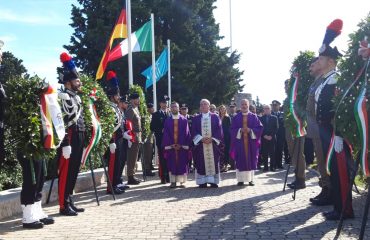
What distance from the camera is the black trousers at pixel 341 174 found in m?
6.10

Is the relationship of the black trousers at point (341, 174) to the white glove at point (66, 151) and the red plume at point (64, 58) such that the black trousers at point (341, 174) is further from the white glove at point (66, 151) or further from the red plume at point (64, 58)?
the red plume at point (64, 58)

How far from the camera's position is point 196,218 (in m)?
6.53

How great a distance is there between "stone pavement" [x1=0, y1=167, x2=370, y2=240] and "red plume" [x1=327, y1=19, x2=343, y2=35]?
8.78 feet

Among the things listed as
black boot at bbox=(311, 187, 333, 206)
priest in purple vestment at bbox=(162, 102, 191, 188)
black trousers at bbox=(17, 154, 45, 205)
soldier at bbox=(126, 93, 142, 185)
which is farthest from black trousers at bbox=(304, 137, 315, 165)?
black trousers at bbox=(17, 154, 45, 205)

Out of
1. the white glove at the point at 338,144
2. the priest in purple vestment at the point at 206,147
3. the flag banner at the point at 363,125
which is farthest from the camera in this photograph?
the priest in purple vestment at the point at 206,147

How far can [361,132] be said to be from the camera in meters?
5.03

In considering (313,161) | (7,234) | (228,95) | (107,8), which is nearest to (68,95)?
(7,234)

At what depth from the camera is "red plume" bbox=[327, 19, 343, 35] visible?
6660 millimetres

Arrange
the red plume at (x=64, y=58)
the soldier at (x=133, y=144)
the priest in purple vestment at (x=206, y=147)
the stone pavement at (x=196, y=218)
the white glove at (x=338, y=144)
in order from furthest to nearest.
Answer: the soldier at (x=133, y=144)
the priest in purple vestment at (x=206, y=147)
the red plume at (x=64, y=58)
the white glove at (x=338, y=144)
the stone pavement at (x=196, y=218)

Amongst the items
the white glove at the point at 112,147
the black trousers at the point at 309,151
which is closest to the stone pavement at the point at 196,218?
the white glove at the point at 112,147

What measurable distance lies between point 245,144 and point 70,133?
15.1 ft

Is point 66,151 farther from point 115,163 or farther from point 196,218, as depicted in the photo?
point 115,163

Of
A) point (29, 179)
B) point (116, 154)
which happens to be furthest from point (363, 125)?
point (116, 154)

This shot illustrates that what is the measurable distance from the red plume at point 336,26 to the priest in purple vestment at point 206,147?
4.02 m
